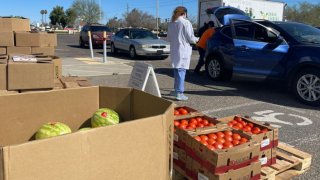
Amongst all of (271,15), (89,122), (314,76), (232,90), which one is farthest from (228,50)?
(271,15)

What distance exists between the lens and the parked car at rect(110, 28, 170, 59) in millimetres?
15469

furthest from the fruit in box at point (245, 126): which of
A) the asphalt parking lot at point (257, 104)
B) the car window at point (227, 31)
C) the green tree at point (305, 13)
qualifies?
the green tree at point (305, 13)

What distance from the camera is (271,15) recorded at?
2358cm

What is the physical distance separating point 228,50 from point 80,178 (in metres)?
7.43

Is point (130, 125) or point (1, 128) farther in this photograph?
point (1, 128)

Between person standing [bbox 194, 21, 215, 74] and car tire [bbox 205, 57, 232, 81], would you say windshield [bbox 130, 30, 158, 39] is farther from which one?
car tire [bbox 205, 57, 232, 81]

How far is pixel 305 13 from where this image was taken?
6162cm

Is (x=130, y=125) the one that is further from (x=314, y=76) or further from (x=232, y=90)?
(x=232, y=90)

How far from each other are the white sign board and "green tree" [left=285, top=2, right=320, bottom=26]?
60.6 meters

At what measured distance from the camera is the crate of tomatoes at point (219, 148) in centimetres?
270

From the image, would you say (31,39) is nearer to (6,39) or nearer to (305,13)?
(6,39)

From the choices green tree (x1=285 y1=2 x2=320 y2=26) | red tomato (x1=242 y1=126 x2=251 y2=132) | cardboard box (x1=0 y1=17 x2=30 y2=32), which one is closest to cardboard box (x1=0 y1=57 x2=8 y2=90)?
red tomato (x1=242 y1=126 x2=251 y2=132)

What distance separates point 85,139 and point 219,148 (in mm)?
1593

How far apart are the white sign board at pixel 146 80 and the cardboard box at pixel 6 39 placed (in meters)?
2.04
